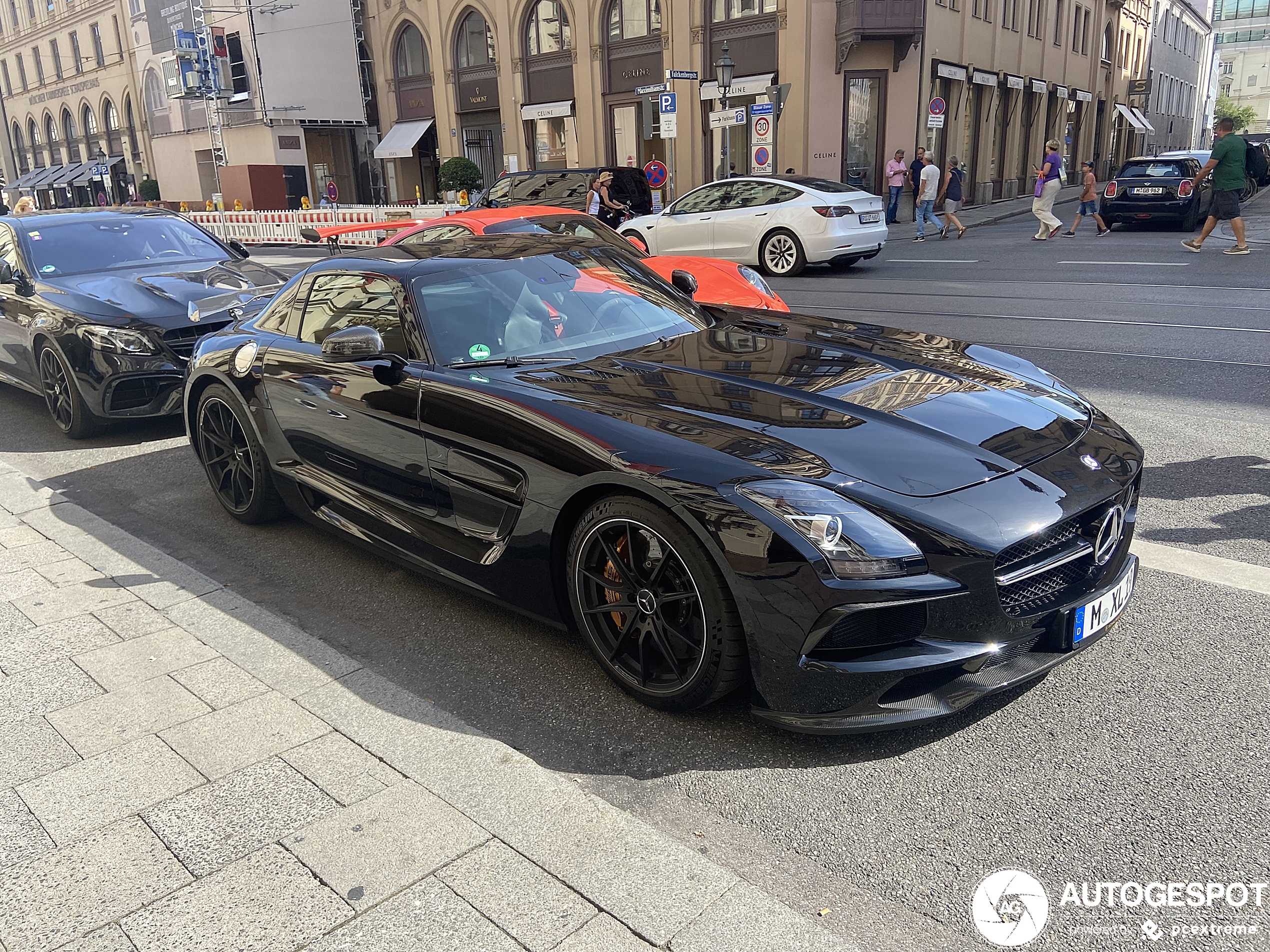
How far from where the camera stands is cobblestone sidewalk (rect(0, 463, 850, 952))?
2.29 m

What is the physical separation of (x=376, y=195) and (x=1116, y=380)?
3958 cm

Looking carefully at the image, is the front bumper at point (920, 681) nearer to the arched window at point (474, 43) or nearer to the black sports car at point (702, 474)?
the black sports car at point (702, 474)

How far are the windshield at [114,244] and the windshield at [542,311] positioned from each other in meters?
5.08

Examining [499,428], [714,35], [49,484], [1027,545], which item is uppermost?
[714,35]

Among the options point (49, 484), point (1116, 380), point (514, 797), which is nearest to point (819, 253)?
point (1116, 380)

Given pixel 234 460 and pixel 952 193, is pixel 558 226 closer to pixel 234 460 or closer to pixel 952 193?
pixel 234 460

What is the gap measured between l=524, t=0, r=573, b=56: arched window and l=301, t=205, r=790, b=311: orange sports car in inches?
926

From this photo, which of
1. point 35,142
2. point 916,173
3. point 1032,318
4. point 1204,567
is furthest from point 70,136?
point 1204,567

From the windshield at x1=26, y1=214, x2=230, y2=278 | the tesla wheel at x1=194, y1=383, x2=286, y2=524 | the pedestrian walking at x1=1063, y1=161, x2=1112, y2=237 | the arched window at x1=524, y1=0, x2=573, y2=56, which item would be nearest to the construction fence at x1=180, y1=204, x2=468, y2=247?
the arched window at x1=524, y1=0, x2=573, y2=56

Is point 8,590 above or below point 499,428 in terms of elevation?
below

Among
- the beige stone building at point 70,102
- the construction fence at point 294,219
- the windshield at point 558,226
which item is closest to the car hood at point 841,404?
the windshield at point 558,226

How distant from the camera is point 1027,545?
281cm

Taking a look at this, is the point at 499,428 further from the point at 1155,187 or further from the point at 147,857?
the point at 1155,187

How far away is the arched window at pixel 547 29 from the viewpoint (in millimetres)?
32062
